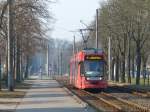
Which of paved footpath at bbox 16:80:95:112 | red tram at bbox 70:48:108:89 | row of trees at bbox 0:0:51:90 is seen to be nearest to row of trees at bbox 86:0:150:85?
row of trees at bbox 0:0:51:90

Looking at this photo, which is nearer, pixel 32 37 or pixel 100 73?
pixel 100 73

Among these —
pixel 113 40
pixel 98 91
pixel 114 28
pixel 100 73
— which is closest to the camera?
pixel 100 73

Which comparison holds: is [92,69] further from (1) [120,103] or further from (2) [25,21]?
(1) [120,103]

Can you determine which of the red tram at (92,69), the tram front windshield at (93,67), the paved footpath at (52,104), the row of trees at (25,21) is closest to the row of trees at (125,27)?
the row of trees at (25,21)

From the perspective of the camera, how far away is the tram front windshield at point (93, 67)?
152 feet

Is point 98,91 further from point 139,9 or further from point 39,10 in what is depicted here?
point 139,9

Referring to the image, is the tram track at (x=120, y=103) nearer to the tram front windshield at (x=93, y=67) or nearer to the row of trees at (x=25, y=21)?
the tram front windshield at (x=93, y=67)

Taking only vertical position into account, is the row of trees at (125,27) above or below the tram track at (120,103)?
above

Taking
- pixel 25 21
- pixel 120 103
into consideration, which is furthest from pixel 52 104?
pixel 25 21

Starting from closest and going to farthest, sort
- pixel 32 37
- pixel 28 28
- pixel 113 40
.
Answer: pixel 28 28
pixel 32 37
pixel 113 40

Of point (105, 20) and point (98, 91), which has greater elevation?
point (105, 20)

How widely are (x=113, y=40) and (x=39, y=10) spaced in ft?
107

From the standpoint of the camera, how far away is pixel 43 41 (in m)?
71.7

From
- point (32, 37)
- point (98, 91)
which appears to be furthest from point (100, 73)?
point (32, 37)
